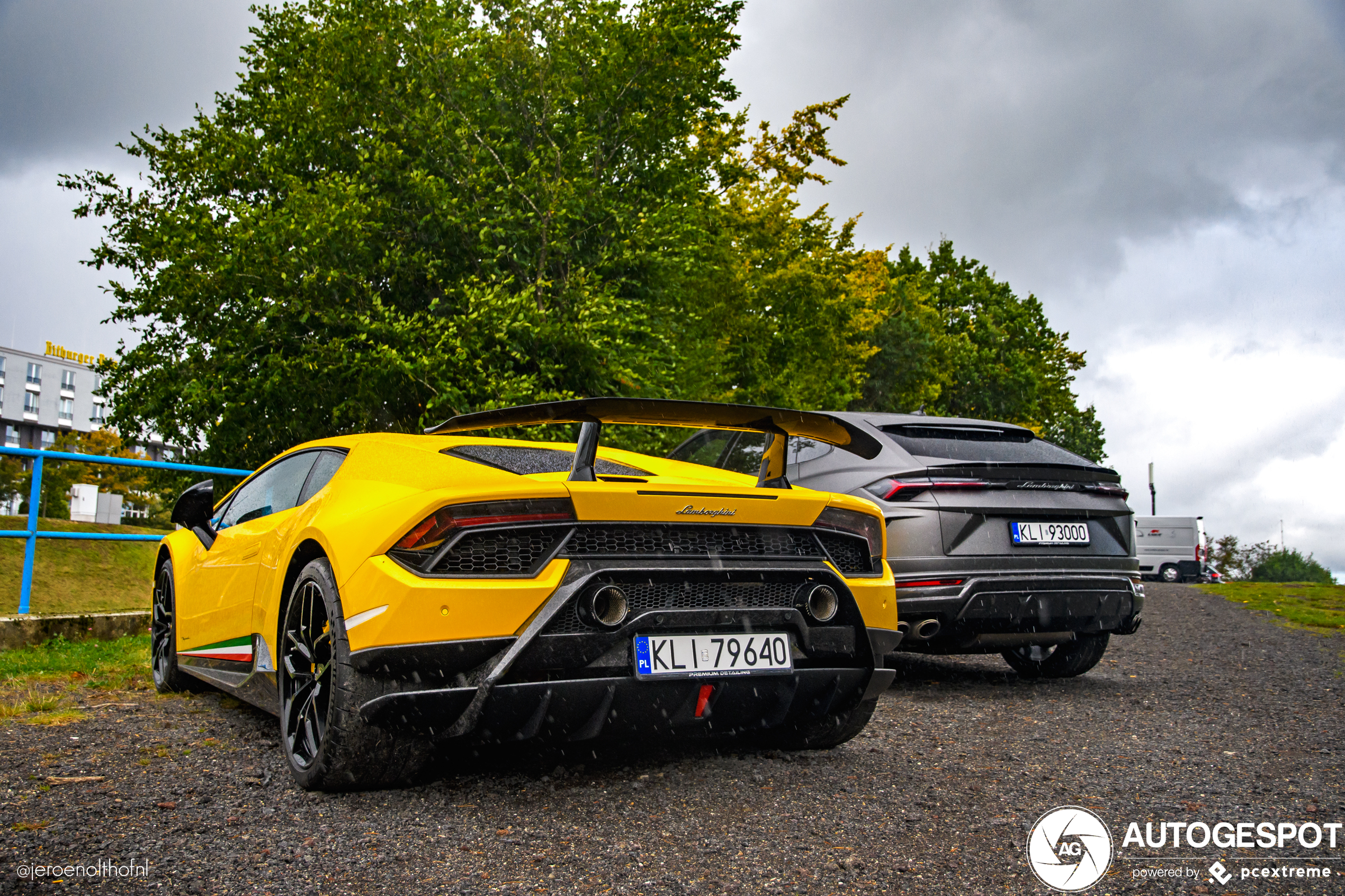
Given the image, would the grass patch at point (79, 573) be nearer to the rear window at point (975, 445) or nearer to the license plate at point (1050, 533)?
the rear window at point (975, 445)

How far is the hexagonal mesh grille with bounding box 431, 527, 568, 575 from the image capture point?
2.97 meters

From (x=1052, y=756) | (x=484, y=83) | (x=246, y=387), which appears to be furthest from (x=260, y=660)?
(x=484, y=83)

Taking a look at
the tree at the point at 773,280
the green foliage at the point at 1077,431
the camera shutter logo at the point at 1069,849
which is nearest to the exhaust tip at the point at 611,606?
the camera shutter logo at the point at 1069,849

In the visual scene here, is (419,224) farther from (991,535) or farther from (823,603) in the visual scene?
(823,603)

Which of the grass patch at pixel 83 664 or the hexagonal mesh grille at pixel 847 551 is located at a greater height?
the hexagonal mesh grille at pixel 847 551

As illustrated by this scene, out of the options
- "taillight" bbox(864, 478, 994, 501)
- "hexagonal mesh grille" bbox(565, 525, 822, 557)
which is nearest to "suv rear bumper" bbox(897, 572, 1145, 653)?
"taillight" bbox(864, 478, 994, 501)

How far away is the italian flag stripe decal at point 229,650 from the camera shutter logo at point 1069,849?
9.58 ft

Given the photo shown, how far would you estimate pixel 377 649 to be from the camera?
2916 mm

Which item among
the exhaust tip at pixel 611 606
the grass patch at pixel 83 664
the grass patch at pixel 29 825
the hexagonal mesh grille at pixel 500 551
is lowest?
the grass patch at pixel 83 664

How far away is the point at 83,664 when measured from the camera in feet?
20.3

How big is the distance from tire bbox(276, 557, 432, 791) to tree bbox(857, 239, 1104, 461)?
34447 millimetres

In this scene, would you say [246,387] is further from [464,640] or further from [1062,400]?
[1062,400]

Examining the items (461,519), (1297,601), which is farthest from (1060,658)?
(1297,601)

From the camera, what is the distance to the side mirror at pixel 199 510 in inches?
187
